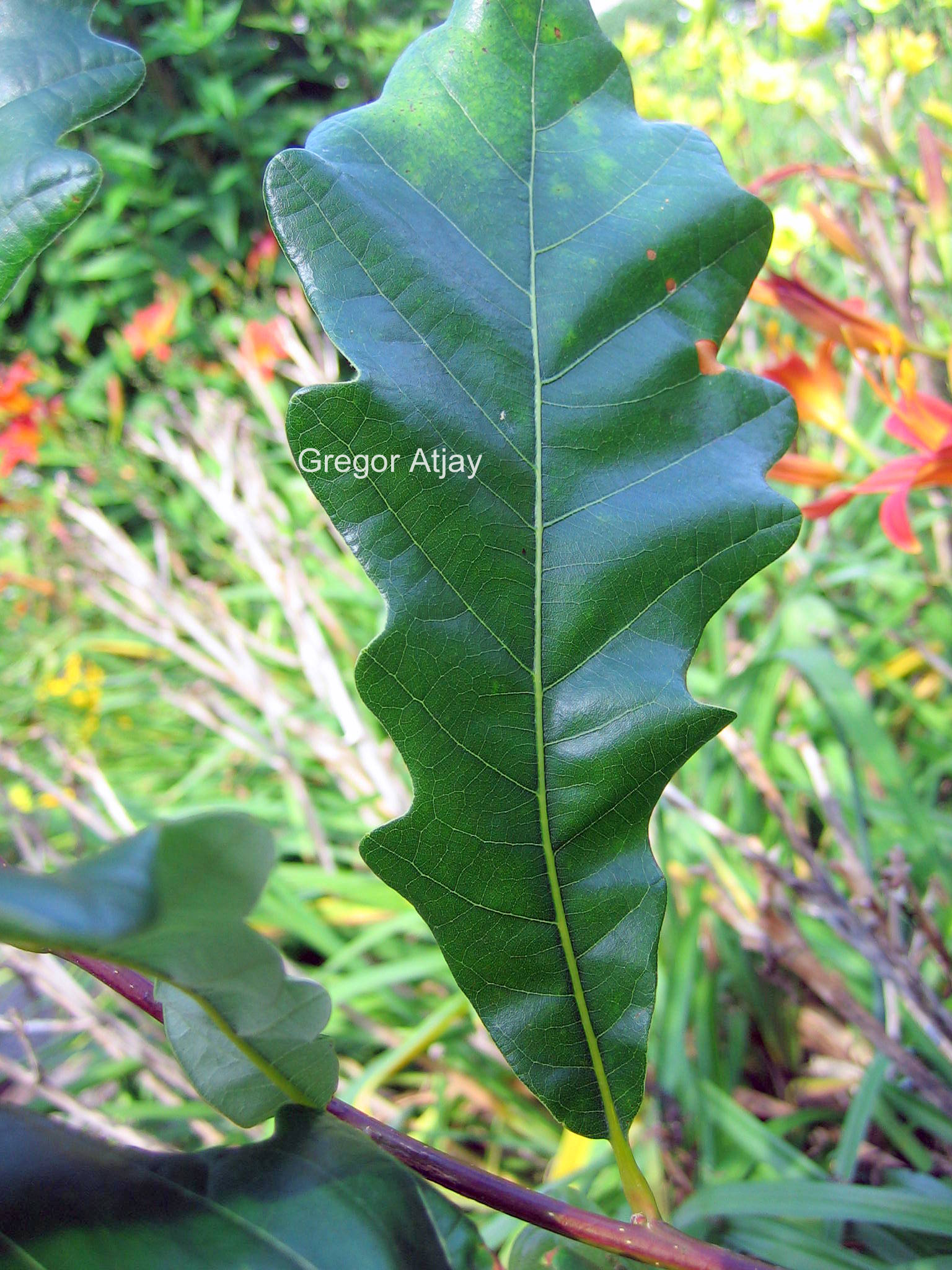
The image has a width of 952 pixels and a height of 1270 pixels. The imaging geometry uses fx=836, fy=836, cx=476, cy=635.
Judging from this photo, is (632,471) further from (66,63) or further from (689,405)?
(66,63)

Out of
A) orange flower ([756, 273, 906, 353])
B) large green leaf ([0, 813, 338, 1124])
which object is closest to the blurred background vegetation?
orange flower ([756, 273, 906, 353])

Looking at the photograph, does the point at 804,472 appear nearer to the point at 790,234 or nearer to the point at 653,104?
the point at 790,234

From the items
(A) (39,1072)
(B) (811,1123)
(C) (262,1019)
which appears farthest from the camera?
(B) (811,1123)

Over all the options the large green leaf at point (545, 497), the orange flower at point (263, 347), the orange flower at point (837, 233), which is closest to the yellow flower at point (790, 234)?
the orange flower at point (837, 233)

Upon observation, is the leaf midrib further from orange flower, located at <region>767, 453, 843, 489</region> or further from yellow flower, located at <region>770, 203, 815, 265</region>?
yellow flower, located at <region>770, 203, 815, 265</region>

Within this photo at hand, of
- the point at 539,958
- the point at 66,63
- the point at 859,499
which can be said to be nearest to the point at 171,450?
the point at 859,499

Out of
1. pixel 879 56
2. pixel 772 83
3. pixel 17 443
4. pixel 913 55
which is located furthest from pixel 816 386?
pixel 17 443

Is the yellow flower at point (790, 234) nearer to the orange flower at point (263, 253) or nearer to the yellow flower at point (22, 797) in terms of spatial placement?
the orange flower at point (263, 253)
